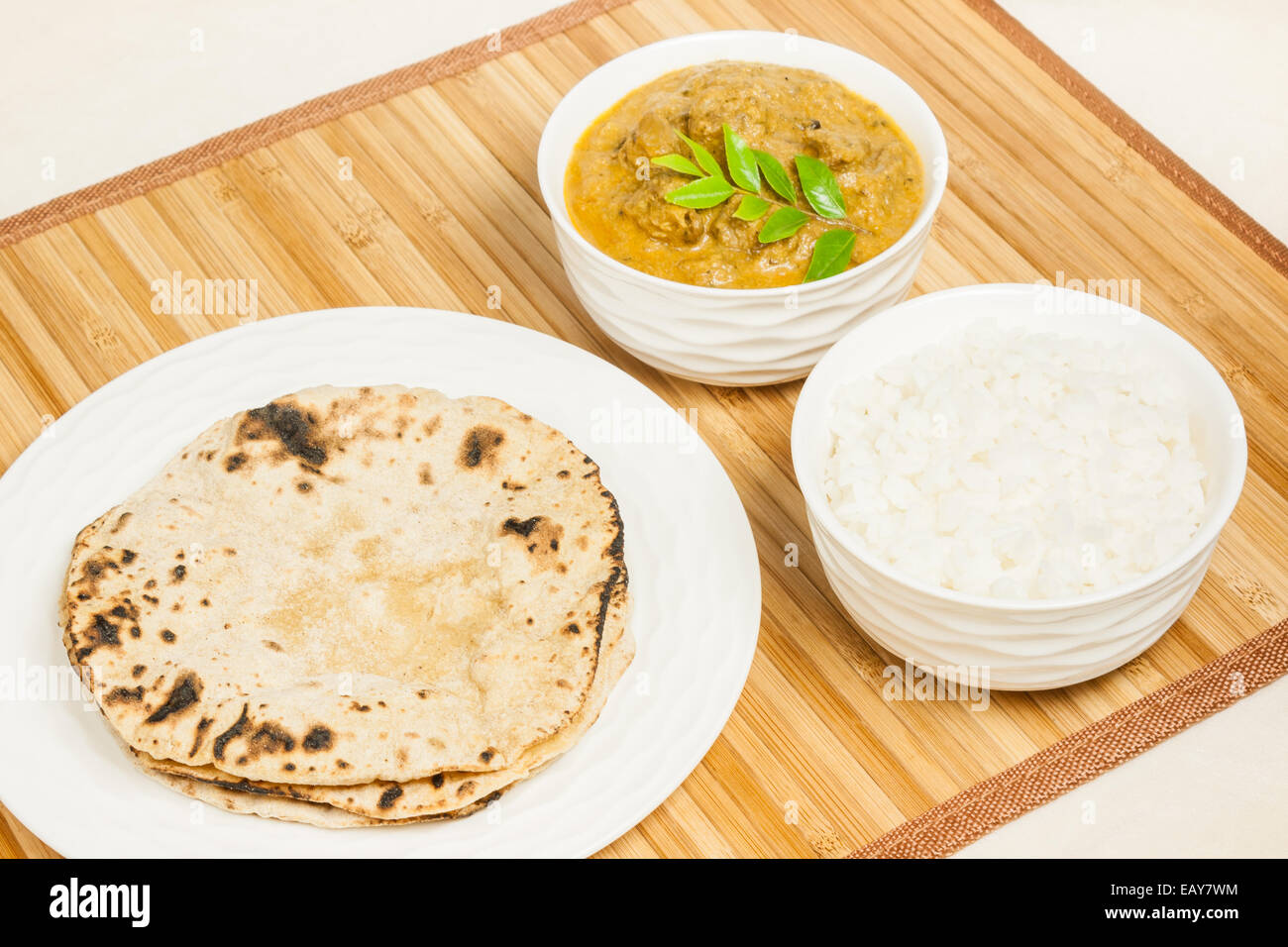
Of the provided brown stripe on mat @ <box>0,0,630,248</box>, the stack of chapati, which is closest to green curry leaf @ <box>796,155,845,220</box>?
the stack of chapati

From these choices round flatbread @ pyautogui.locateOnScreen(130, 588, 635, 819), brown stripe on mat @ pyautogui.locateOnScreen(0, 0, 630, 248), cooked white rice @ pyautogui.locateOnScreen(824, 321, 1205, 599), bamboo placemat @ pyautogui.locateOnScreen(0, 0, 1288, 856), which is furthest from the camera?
brown stripe on mat @ pyautogui.locateOnScreen(0, 0, 630, 248)

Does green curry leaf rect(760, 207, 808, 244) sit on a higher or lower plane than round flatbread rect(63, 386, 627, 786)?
higher

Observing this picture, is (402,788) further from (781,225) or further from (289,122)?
(289,122)

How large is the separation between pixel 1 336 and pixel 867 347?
2119 mm

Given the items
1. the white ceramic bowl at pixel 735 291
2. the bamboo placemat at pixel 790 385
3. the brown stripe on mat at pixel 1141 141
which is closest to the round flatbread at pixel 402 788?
the bamboo placemat at pixel 790 385

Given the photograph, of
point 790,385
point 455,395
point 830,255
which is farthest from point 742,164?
point 455,395

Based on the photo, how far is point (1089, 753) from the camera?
9.14ft

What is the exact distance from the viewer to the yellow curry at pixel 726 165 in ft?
10.4

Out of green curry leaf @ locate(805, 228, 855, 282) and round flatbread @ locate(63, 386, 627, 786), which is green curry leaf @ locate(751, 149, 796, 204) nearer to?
green curry leaf @ locate(805, 228, 855, 282)

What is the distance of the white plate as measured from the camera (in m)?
2.57

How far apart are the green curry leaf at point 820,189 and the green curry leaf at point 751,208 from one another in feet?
0.33

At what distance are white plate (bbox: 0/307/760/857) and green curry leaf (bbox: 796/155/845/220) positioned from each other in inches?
22.1

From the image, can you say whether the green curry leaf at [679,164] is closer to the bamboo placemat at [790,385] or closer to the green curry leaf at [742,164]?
the green curry leaf at [742,164]
